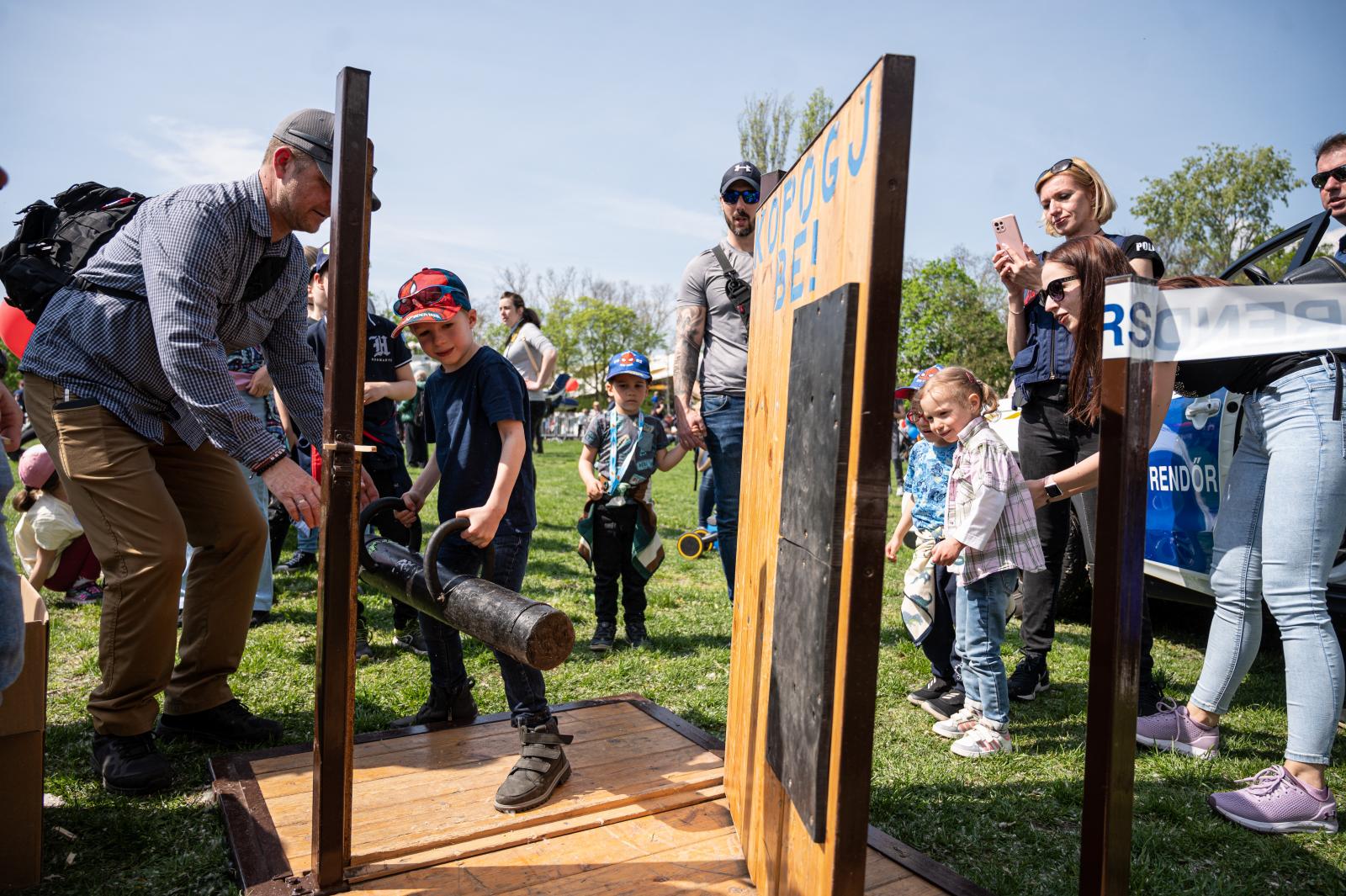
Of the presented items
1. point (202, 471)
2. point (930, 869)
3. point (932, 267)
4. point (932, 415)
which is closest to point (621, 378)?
point (932, 415)

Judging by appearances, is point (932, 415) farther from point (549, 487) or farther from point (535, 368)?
point (549, 487)

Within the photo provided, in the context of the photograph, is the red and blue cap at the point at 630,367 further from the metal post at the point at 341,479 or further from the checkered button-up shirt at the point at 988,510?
the metal post at the point at 341,479

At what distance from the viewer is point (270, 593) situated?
523 cm

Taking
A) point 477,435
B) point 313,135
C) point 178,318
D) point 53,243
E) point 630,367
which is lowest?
point 477,435

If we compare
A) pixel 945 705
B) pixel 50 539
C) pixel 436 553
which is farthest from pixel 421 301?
pixel 50 539

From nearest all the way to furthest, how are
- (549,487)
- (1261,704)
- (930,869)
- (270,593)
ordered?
(930,869) < (1261,704) < (270,593) < (549,487)

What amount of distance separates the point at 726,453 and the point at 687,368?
0.58m

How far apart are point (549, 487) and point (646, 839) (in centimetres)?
1126

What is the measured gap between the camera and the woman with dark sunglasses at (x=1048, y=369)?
3.75m

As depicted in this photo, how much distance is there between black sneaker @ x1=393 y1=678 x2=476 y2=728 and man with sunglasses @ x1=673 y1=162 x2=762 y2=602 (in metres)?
1.42

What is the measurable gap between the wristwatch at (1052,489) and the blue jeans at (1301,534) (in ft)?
1.93

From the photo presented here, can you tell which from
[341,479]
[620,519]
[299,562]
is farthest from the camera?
[299,562]

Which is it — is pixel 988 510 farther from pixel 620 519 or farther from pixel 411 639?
pixel 411 639

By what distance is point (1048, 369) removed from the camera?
3752 millimetres
